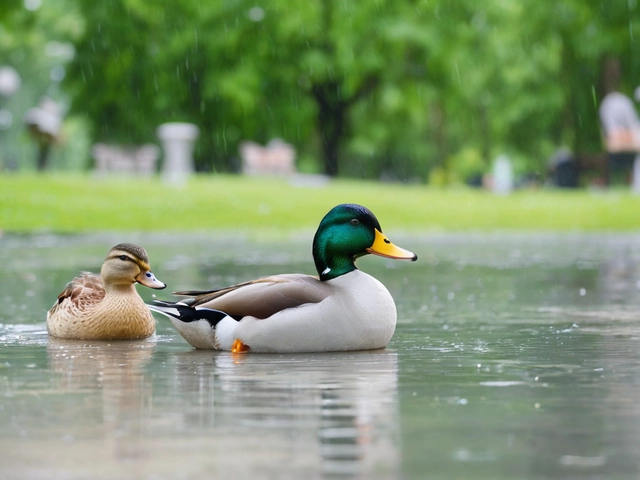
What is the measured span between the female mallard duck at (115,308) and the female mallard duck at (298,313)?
2.45 feet

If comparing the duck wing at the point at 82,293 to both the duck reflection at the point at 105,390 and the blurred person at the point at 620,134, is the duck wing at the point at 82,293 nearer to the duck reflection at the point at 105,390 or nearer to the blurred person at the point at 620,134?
the duck reflection at the point at 105,390

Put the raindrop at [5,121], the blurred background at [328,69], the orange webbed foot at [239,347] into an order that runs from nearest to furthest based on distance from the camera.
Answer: the orange webbed foot at [239,347], the blurred background at [328,69], the raindrop at [5,121]

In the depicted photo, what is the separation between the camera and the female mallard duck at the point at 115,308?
1071 cm

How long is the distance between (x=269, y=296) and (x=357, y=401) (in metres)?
2.30

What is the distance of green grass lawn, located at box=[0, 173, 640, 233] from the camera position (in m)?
32.0

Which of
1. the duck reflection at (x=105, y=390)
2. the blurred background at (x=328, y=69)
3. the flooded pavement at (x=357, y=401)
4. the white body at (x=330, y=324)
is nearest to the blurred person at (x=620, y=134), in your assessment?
the blurred background at (x=328, y=69)

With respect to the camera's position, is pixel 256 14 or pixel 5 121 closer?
pixel 256 14

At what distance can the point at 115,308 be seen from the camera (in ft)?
35.2

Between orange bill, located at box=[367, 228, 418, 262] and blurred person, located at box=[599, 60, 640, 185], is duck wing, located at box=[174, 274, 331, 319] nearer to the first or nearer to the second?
orange bill, located at box=[367, 228, 418, 262]

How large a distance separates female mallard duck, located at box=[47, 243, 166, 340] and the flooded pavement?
15cm

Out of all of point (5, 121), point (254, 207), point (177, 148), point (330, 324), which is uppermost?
point (5, 121)

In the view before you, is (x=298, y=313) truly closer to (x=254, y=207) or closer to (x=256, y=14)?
(x=254, y=207)

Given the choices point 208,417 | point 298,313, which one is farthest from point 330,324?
point 208,417

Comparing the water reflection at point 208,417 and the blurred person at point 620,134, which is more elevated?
the blurred person at point 620,134
